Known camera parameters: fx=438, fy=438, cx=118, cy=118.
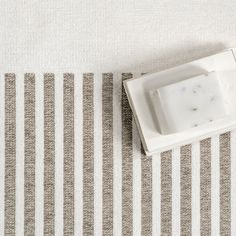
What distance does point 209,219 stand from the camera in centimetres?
61

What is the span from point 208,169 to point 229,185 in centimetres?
4

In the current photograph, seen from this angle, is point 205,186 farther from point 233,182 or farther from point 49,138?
point 49,138

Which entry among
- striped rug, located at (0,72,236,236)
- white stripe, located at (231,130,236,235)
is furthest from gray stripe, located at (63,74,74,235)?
white stripe, located at (231,130,236,235)

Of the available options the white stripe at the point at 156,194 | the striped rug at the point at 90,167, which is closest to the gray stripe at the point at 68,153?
the striped rug at the point at 90,167

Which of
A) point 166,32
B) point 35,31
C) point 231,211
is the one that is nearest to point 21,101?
point 35,31

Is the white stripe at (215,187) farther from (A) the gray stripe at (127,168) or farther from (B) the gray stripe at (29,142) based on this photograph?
(B) the gray stripe at (29,142)

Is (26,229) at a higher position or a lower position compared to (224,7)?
lower

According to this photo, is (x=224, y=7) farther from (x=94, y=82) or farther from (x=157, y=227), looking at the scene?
(x=157, y=227)

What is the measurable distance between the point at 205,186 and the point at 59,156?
206mm

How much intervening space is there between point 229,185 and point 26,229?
0.94ft

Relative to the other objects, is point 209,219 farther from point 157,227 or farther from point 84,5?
point 84,5

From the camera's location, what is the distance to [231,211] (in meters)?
0.61

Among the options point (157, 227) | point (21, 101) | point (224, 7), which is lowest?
point (157, 227)

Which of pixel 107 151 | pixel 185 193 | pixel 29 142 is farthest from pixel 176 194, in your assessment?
pixel 29 142
